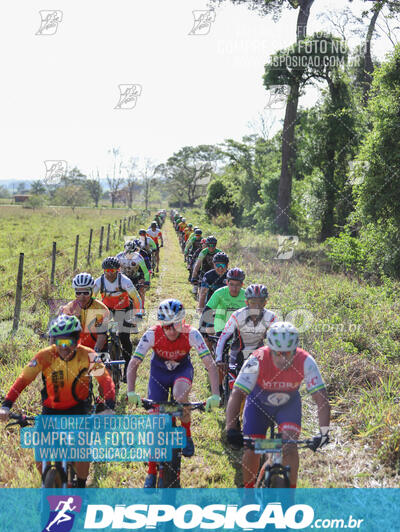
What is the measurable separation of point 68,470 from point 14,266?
14567 mm

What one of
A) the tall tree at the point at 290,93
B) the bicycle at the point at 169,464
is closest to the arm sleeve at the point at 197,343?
the bicycle at the point at 169,464

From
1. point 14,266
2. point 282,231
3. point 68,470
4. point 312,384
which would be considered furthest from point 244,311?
point 282,231

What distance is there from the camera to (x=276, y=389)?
14.4 ft

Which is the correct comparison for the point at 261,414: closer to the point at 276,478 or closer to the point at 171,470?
the point at 276,478

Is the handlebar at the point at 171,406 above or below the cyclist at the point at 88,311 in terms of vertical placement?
below

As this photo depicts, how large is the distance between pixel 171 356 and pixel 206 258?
6.06m

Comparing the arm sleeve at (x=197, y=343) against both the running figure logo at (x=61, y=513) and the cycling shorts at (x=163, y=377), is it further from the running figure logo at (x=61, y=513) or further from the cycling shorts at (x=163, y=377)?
the running figure logo at (x=61, y=513)

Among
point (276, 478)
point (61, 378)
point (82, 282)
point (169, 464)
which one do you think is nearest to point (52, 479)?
point (61, 378)

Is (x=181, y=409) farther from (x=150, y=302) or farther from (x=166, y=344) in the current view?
(x=150, y=302)

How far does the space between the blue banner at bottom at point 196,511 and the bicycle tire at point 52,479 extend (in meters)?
0.17

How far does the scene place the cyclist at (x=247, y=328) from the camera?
5.67 meters

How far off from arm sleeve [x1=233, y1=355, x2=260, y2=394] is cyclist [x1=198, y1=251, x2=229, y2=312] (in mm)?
4017

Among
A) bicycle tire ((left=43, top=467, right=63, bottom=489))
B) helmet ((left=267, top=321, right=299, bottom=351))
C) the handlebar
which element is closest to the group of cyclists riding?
helmet ((left=267, top=321, right=299, bottom=351))

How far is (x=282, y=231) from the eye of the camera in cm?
Result: 2502
